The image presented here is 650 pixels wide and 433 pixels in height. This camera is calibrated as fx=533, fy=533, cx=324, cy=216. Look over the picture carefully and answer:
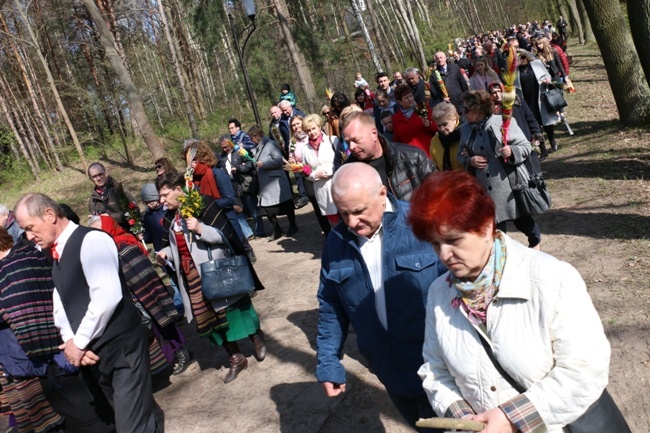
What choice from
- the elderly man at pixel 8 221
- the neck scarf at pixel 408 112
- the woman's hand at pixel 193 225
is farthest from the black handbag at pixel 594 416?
the elderly man at pixel 8 221

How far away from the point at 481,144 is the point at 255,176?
5.12 meters

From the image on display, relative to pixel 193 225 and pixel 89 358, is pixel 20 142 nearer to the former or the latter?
pixel 193 225

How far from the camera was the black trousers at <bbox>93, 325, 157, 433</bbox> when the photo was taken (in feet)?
12.3

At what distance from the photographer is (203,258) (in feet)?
15.8

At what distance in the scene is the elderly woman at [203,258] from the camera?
4.76 meters

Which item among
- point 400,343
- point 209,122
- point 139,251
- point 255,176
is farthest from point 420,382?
point 209,122

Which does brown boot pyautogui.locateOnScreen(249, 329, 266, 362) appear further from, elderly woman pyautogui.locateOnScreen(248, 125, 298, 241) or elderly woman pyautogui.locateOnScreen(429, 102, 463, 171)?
elderly woman pyautogui.locateOnScreen(248, 125, 298, 241)

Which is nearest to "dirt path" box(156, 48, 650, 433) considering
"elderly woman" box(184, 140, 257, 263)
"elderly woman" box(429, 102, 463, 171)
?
"elderly woman" box(184, 140, 257, 263)

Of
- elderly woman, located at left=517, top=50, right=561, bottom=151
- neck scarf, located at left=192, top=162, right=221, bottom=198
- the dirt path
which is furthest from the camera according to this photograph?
elderly woman, located at left=517, top=50, right=561, bottom=151

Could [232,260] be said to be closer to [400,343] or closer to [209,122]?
[400,343]

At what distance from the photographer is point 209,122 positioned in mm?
28594

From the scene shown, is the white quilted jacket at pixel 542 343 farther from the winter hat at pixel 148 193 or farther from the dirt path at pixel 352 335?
the winter hat at pixel 148 193

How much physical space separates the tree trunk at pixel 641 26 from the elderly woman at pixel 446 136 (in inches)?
163

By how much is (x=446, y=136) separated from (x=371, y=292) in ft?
9.53
